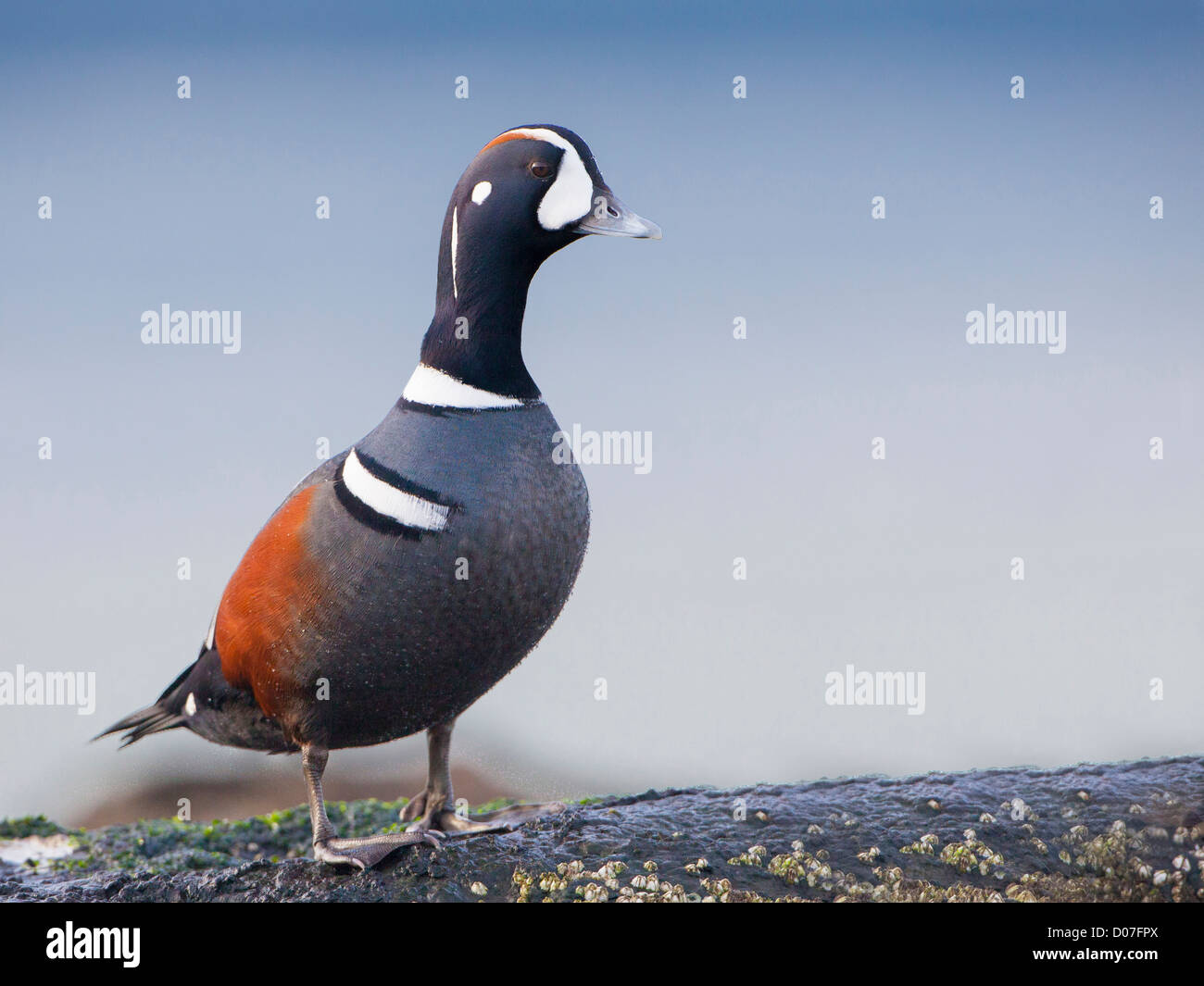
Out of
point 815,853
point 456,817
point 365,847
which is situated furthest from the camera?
point 456,817

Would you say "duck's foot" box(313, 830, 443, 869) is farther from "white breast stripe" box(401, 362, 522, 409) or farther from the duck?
"white breast stripe" box(401, 362, 522, 409)

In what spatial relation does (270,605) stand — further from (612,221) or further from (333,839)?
(612,221)

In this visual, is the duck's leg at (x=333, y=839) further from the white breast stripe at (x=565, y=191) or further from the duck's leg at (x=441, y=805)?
the white breast stripe at (x=565, y=191)

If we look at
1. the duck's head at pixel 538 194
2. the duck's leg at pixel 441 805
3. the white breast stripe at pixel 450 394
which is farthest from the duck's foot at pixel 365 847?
the duck's head at pixel 538 194

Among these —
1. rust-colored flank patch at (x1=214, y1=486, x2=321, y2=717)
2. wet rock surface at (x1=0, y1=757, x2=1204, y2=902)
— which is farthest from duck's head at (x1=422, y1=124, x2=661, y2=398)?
wet rock surface at (x1=0, y1=757, x2=1204, y2=902)

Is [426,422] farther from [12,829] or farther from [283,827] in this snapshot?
[12,829]

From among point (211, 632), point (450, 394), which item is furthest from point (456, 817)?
point (450, 394)

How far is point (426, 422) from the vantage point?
351cm

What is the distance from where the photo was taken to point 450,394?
354cm

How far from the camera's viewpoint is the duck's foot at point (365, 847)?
3.45m

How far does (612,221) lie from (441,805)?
7.40 feet

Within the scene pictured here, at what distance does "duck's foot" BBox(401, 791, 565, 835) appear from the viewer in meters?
3.95
